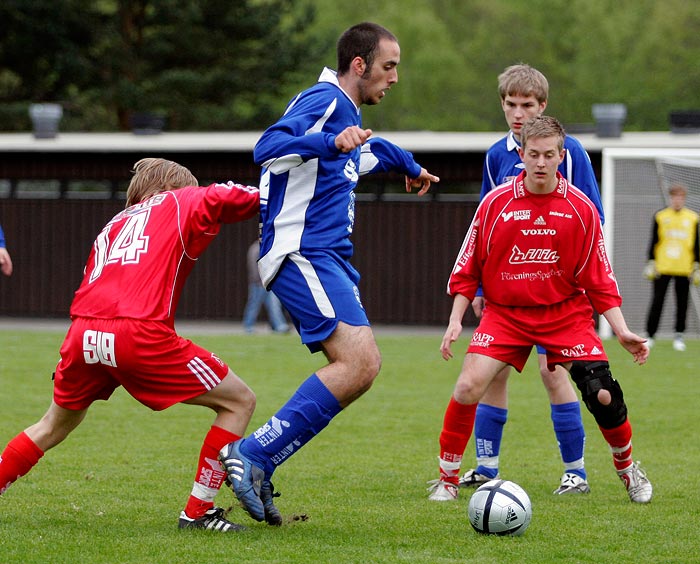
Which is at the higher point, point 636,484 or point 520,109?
point 520,109

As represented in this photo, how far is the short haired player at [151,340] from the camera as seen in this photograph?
17.2 ft

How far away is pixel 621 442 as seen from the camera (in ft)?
20.9

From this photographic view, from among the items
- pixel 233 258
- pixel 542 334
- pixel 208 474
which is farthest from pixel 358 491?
pixel 233 258

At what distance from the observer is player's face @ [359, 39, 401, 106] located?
17.9ft

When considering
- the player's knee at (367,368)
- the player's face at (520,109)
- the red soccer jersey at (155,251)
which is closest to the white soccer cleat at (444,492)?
the player's knee at (367,368)

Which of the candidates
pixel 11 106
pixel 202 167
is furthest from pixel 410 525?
pixel 11 106

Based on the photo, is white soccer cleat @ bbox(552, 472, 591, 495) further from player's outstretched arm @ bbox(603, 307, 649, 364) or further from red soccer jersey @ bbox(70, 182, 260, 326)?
red soccer jersey @ bbox(70, 182, 260, 326)

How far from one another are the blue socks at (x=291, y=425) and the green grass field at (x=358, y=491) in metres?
0.37

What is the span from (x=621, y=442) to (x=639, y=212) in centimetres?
1416

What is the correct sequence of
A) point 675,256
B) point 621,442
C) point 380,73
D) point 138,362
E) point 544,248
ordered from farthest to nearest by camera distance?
1. point 675,256
2. point 621,442
3. point 544,248
4. point 380,73
5. point 138,362

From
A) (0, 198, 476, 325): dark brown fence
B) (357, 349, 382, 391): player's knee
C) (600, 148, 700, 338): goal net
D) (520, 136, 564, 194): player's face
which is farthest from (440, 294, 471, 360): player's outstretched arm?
(0, 198, 476, 325): dark brown fence

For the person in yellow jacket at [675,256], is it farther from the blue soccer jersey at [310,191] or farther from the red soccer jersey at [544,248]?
the blue soccer jersey at [310,191]

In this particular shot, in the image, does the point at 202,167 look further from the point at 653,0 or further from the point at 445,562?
the point at 653,0

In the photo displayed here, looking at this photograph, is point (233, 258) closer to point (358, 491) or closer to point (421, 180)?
point (358, 491)
